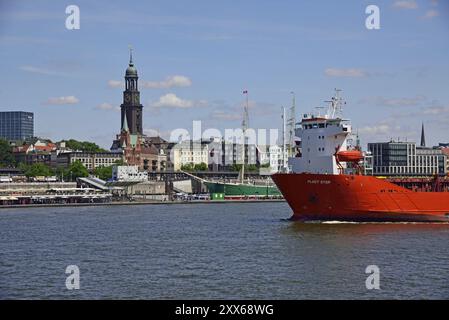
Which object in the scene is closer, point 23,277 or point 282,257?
point 23,277

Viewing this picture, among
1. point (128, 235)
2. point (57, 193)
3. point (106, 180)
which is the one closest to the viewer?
point (128, 235)

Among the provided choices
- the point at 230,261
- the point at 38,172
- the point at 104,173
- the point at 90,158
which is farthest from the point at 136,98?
the point at 230,261

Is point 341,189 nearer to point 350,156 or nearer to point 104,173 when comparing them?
point 350,156

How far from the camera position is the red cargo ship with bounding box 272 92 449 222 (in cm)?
5078

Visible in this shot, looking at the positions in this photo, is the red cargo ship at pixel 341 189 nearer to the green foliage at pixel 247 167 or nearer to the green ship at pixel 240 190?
the green ship at pixel 240 190

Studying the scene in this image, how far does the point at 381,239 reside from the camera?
1673 inches

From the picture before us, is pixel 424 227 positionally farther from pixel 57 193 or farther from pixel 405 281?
pixel 57 193

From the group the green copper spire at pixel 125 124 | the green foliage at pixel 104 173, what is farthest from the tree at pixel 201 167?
the green foliage at pixel 104 173

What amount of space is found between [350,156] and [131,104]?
131980 millimetres

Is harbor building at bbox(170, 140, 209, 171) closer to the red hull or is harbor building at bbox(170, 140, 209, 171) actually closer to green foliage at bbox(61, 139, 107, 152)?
green foliage at bbox(61, 139, 107, 152)

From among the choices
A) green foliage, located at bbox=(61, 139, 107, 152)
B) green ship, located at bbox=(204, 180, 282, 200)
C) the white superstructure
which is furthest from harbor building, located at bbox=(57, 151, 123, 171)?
the white superstructure
